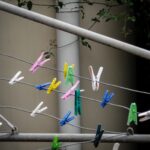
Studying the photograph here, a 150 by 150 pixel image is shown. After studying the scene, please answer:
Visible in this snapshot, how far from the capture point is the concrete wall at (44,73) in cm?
224

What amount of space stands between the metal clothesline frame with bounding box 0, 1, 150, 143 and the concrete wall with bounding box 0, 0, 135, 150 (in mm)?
1250

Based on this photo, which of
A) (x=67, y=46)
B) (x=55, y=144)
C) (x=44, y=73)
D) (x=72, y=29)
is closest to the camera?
(x=72, y=29)

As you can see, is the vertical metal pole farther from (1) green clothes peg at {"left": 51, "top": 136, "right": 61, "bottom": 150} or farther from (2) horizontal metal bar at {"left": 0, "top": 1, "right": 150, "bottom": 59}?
(2) horizontal metal bar at {"left": 0, "top": 1, "right": 150, "bottom": 59}

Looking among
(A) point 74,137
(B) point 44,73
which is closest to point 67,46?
(B) point 44,73

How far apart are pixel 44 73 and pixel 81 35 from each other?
1464 mm

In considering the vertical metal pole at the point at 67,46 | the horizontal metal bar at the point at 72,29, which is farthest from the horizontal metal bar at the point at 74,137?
the vertical metal pole at the point at 67,46

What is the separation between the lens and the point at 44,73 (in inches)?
89.6

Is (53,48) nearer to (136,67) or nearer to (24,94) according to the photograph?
(24,94)

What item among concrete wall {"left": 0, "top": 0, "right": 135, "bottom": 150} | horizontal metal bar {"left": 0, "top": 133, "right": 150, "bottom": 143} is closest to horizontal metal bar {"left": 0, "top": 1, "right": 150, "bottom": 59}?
horizontal metal bar {"left": 0, "top": 133, "right": 150, "bottom": 143}

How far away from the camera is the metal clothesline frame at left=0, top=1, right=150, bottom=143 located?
2.68 ft

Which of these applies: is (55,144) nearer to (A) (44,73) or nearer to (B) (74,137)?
(B) (74,137)

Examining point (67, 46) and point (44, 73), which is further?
point (44, 73)

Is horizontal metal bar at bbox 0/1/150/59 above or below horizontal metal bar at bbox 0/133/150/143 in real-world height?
above

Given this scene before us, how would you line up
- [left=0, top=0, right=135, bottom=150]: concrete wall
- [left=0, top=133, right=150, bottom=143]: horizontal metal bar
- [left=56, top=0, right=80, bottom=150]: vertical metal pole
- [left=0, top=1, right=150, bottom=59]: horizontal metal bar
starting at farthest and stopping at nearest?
[left=0, top=0, right=135, bottom=150]: concrete wall
[left=56, top=0, right=80, bottom=150]: vertical metal pole
[left=0, top=133, right=150, bottom=143]: horizontal metal bar
[left=0, top=1, right=150, bottom=59]: horizontal metal bar
